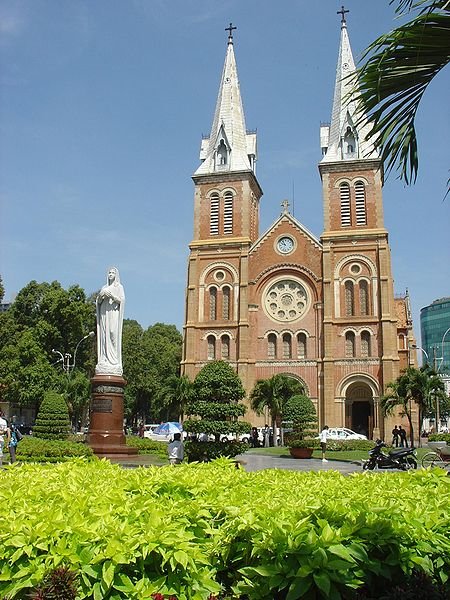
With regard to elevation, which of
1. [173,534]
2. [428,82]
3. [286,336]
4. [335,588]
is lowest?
[335,588]

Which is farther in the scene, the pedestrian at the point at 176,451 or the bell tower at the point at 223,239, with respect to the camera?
the bell tower at the point at 223,239

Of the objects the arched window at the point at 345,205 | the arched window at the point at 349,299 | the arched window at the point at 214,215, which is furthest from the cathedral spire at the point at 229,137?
the arched window at the point at 349,299

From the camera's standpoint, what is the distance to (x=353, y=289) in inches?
1710

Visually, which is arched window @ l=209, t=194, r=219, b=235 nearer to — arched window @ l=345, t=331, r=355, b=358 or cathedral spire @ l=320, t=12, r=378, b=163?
cathedral spire @ l=320, t=12, r=378, b=163

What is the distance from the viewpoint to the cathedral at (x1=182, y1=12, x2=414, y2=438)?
41.8 metres

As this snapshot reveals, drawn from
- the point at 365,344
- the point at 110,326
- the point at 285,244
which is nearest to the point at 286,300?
the point at 285,244

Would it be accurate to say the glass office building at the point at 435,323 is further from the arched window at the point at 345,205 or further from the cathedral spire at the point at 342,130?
the arched window at the point at 345,205

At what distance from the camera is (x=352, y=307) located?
142 ft

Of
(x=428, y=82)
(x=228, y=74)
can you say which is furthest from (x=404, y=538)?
(x=228, y=74)

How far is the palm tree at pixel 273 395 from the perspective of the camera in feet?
122

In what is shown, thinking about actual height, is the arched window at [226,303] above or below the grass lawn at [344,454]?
above

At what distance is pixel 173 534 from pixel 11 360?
4100 cm

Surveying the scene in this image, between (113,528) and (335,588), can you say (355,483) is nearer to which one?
(335,588)

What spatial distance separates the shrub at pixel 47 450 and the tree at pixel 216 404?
3.58 meters
